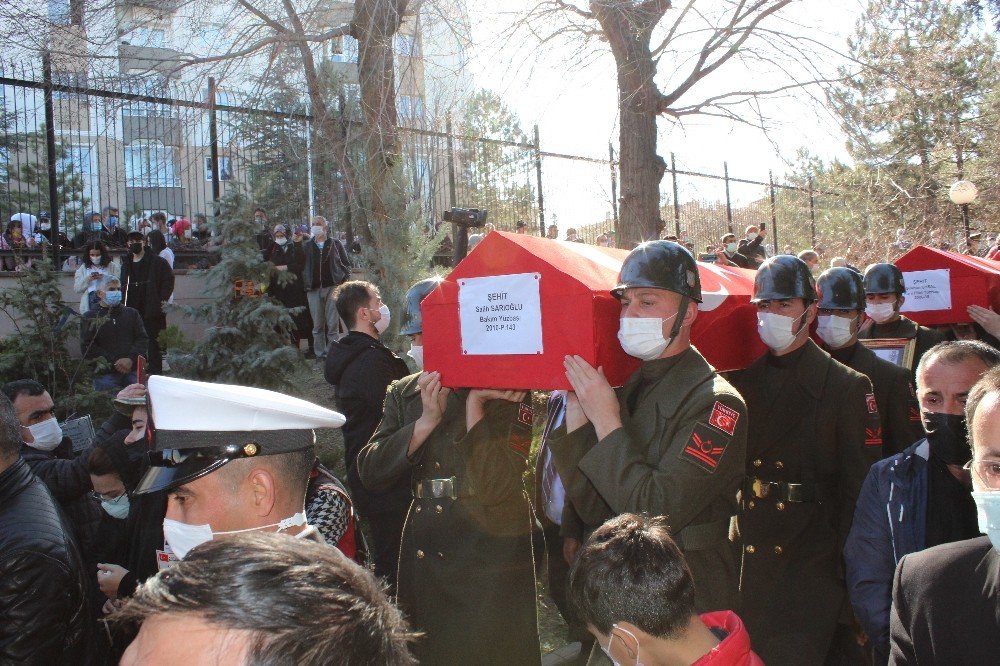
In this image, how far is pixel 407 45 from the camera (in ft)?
22.5

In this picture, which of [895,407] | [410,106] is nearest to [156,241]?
[410,106]

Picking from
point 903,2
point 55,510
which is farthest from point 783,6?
point 55,510

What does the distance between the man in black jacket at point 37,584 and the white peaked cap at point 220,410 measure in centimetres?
63

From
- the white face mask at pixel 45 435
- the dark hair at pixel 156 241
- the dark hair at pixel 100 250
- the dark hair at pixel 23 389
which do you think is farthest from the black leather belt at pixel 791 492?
the dark hair at pixel 156 241

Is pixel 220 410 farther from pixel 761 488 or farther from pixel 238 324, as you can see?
pixel 238 324

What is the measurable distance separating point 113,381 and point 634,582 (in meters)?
7.51

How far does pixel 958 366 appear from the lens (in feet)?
9.44

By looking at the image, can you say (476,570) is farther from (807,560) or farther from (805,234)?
(805,234)

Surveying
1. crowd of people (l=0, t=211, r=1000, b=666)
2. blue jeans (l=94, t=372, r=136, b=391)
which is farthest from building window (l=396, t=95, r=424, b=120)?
blue jeans (l=94, t=372, r=136, b=391)

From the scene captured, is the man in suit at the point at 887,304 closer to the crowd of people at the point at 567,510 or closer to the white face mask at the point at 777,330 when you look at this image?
the crowd of people at the point at 567,510

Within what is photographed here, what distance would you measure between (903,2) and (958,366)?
542 cm

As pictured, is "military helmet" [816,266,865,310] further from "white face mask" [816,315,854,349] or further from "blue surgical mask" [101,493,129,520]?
"blue surgical mask" [101,493,129,520]

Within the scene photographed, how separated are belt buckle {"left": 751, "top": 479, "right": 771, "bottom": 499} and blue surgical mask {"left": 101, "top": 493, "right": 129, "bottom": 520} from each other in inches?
121

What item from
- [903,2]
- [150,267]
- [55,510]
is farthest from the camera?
[150,267]
